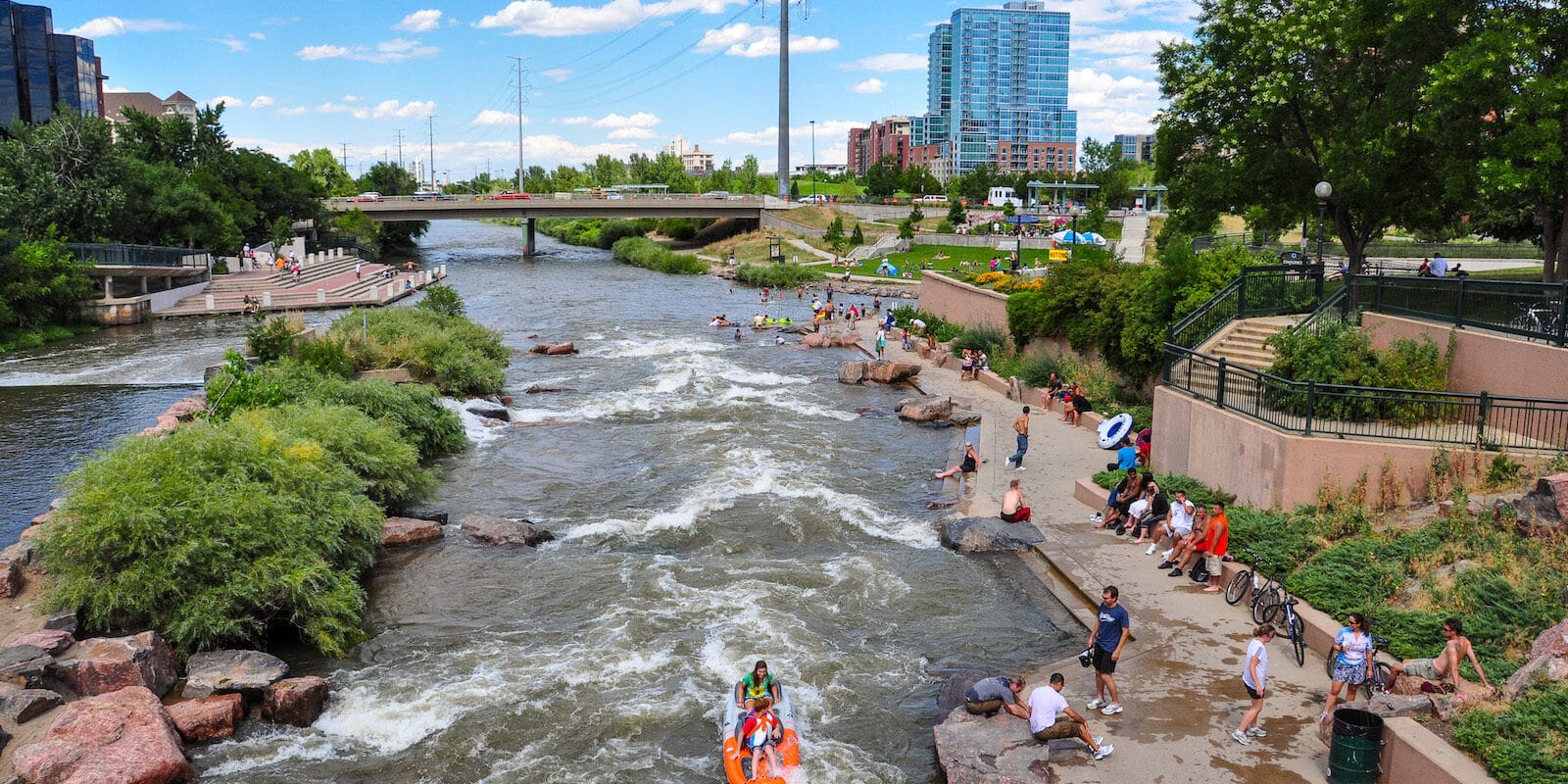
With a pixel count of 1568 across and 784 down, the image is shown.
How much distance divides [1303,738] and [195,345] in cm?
4635

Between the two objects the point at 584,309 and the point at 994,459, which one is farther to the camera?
the point at 584,309

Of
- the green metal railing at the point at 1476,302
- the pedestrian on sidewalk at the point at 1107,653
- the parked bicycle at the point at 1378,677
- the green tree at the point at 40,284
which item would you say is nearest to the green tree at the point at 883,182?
the green tree at the point at 40,284

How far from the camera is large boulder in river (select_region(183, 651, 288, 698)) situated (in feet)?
46.8

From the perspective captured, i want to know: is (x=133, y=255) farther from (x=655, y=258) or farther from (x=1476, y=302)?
(x=1476, y=302)

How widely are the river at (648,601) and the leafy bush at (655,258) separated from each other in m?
59.0

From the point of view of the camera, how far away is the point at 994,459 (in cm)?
2572

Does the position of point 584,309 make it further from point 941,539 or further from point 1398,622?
point 1398,622

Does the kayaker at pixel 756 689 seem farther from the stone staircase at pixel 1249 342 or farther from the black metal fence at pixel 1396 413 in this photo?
the stone staircase at pixel 1249 342

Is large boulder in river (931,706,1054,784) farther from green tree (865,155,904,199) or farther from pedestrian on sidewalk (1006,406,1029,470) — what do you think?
green tree (865,155,904,199)

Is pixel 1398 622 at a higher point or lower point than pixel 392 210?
lower

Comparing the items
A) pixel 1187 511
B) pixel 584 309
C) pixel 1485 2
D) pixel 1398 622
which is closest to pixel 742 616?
pixel 1187 511

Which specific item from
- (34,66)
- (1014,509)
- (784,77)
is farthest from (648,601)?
(784,77)

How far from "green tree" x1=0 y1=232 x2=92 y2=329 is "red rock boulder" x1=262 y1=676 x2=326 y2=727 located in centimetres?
4043

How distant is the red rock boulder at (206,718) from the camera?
527 inches
